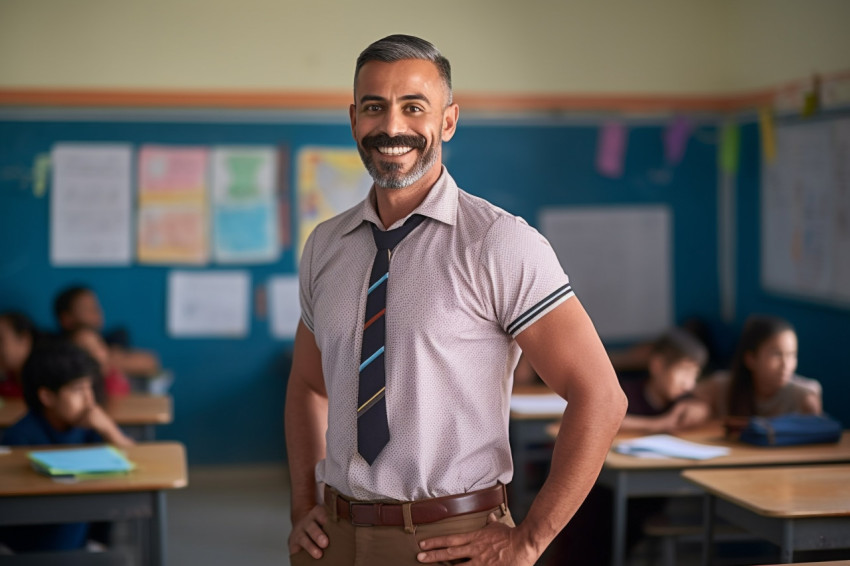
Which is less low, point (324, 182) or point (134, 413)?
point (324, 182)

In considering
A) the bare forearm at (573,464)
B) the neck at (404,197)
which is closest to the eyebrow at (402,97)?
the neck at (404,197)

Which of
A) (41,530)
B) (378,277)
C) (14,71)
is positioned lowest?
(41,530)

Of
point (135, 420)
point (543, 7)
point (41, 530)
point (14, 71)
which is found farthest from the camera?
point (543, 7)

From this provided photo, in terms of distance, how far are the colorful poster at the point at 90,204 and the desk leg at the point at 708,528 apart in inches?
144

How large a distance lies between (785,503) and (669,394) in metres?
1.26

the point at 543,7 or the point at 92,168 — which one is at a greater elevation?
the point at 543,7

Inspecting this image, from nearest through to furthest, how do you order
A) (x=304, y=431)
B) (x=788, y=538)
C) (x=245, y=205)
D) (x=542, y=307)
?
1. (x=542, y=307)
2. (x=304, y=431)
3. (x=788, y=538)
4. (x=245, y=205)

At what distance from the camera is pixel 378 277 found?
5.74 ft

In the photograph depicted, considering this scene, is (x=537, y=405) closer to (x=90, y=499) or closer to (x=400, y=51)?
(x=90, y=499)

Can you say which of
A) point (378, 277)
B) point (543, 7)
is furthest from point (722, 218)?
point (378, 277)

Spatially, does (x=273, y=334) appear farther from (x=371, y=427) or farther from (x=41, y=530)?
(x=371, y=427)

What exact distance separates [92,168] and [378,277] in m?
4.21

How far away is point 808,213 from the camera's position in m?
4.99

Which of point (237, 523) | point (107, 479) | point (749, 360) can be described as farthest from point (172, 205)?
point (749, 360)
